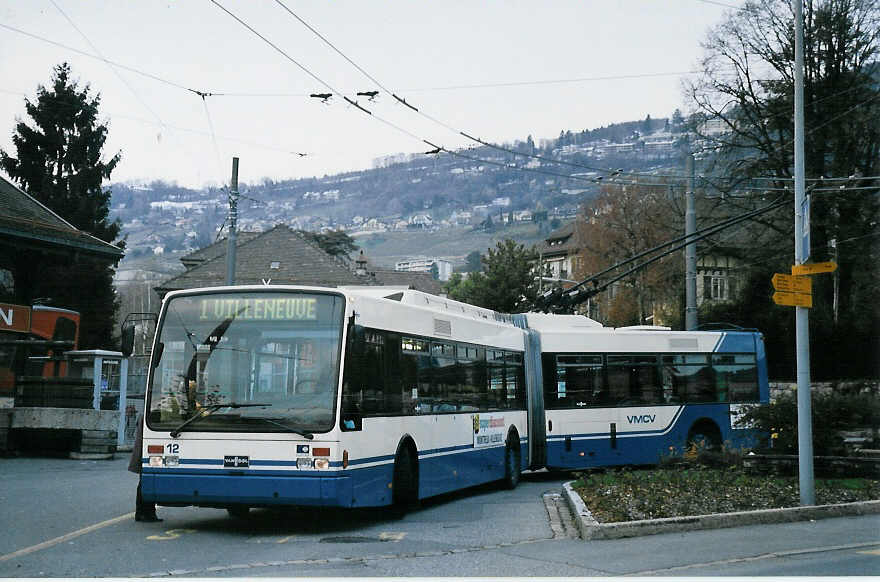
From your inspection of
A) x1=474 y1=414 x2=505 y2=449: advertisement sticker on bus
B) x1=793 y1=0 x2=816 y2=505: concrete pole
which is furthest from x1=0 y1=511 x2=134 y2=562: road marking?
x1=793 y1=0 x2=816 y2=505: concrete pole

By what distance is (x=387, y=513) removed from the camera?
14289 mm

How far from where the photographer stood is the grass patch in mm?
13078

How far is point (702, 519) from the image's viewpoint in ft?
40.3

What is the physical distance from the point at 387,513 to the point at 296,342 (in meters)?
3.17

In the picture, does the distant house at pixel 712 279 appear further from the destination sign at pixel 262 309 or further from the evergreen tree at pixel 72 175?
the destination sign at pixel 262 309

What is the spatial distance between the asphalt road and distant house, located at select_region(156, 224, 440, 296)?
52.6m

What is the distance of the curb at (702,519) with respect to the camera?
11695 millimetres

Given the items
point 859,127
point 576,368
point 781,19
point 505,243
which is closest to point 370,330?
point 576,368

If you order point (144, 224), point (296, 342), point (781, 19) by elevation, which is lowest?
point (296, 342)

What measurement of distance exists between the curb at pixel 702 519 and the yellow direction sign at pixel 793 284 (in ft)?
8.84

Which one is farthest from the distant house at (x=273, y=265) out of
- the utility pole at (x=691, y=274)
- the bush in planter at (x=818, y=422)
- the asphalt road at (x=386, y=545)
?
the asphalt road at (x=386, y=545)

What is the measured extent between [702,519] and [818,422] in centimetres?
622

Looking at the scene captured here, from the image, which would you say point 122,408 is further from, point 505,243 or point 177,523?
point 505,243

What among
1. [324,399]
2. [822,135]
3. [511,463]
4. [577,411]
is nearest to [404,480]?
[324,399]
